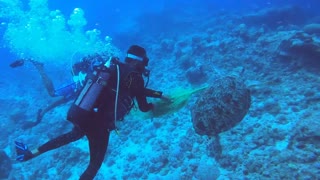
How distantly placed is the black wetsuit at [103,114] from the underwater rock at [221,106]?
165 centimetres

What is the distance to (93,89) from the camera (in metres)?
4.88

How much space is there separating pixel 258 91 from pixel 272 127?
230 centimetres

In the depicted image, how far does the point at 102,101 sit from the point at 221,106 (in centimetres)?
282

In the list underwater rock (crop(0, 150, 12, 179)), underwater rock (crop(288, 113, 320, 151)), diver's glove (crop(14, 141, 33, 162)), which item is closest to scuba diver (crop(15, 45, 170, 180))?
diver's glove (crop(14, 141, 33, 162))

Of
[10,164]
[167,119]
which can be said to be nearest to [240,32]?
[167,119]

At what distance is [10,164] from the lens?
10.9 metres

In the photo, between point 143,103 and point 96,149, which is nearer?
point 96,149

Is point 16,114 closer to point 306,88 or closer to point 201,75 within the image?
point 201,75

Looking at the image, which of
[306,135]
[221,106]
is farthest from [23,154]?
[306,135]

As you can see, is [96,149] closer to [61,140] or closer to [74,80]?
[61,140]

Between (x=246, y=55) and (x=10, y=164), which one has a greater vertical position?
(x=246, y=55)

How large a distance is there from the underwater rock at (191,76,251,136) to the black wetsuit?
165cm

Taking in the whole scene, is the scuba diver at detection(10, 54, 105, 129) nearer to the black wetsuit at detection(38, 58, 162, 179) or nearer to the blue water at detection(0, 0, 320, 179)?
the blue water at detection(0, 0, 320, 179)

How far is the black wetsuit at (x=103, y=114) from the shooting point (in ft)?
16.1
